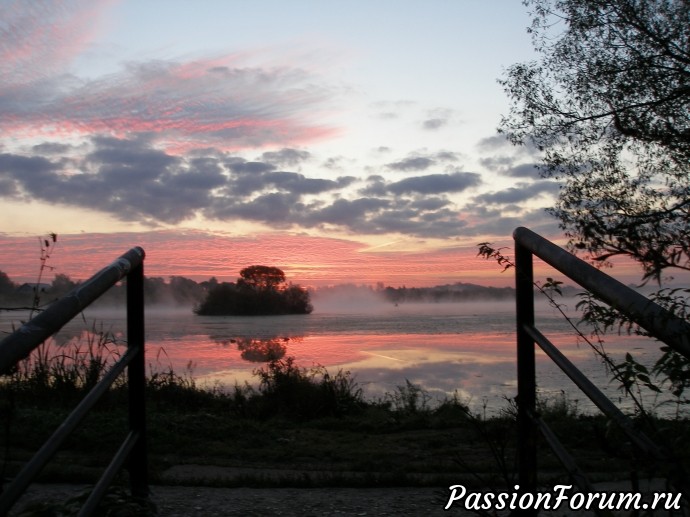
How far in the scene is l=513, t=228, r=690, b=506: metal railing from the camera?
1.57 metres

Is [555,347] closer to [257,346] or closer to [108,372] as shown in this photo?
[108,372]

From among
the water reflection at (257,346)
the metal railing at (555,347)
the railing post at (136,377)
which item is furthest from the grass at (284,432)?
the water reflection at (257,346)

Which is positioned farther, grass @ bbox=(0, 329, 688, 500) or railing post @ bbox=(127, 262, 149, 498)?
grass @ bbox=(0, 329, 688, 500)

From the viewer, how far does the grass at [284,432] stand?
15.5 feet

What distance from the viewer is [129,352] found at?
305cm

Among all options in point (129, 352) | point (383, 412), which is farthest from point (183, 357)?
point (129, 352)

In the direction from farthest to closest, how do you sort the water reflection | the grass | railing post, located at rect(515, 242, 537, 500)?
the water reflection, the grass, railing post, located at rect(515, 242, 537, 500)

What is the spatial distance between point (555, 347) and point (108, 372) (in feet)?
5.55

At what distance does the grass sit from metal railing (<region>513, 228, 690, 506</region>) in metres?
0.09

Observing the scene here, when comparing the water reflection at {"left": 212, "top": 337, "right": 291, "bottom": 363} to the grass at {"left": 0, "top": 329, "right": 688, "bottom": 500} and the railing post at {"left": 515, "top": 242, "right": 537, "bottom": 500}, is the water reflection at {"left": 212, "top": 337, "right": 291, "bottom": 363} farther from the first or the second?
the railing post at {"left": 515, "top": 242, "right": 537, "bottom": 500}

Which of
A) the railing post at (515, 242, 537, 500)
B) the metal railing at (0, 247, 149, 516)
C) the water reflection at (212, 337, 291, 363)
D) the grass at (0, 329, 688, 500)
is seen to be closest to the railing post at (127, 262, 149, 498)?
the metal railing at (0, 247, 149, 516)

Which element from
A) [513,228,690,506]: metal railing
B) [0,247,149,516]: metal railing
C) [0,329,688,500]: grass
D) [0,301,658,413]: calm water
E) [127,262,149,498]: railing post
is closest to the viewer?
[513,228,690,506]: metal railing

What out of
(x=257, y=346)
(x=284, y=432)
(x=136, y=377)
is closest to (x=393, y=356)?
(x=257, y=346)

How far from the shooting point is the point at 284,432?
23.6ft
